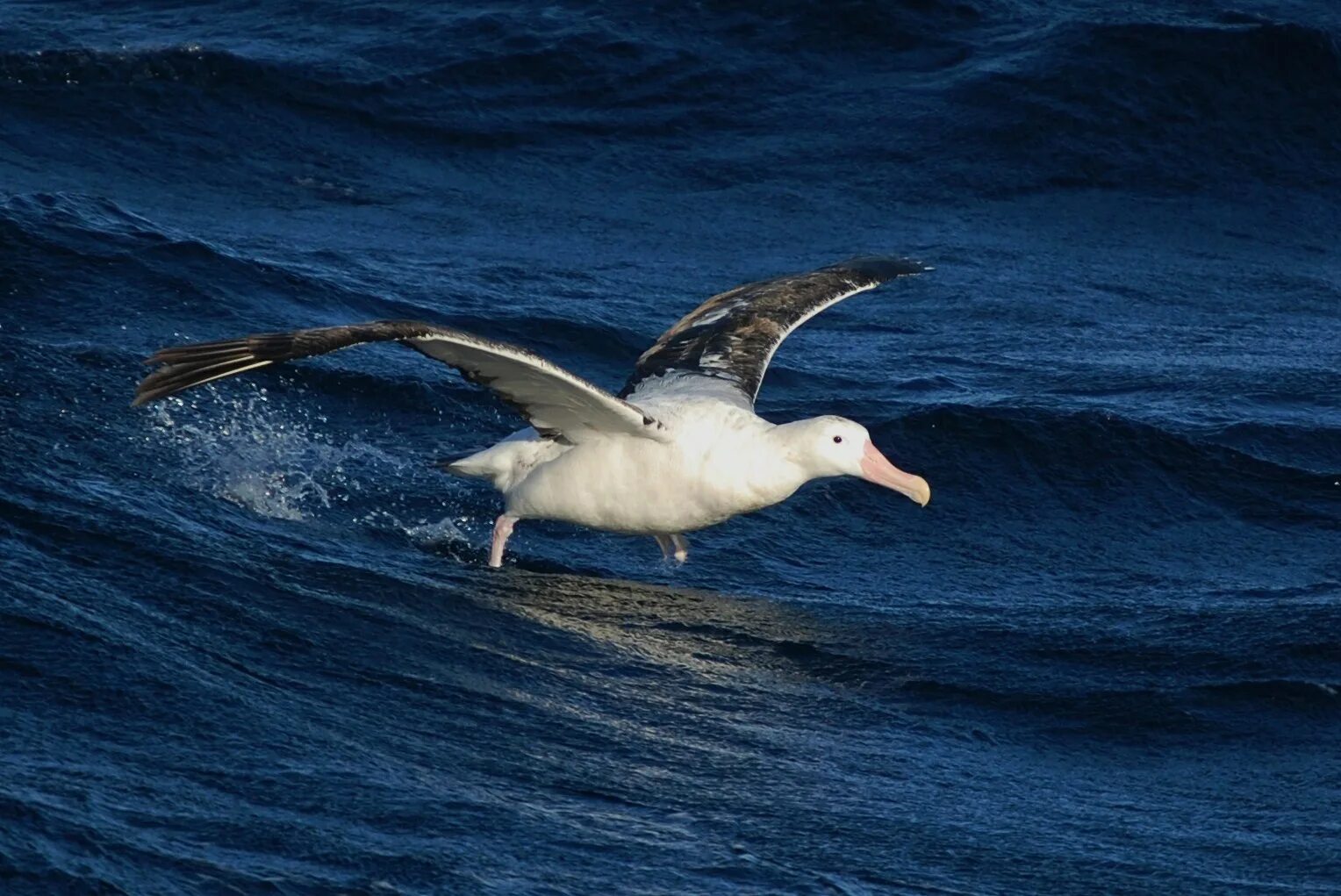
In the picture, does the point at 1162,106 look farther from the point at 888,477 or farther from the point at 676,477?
the point at 676,477

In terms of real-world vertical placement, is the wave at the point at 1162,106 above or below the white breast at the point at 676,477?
above

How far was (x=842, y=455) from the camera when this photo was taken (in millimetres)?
10109

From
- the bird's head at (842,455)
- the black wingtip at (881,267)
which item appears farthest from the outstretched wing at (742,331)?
the bird's head at (842,455)

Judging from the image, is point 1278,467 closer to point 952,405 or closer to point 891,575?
point 952,405

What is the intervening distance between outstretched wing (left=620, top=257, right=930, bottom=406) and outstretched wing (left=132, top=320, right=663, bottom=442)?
1.07 metres

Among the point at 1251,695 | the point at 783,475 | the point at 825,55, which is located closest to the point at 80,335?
the point at 783,475

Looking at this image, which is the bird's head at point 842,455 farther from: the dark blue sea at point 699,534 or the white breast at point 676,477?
the dark blue sea at point 699,534

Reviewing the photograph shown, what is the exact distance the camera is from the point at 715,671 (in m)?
9.09

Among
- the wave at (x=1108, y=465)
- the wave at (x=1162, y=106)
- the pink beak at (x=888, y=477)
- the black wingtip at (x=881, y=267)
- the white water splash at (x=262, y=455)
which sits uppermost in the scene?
the wave at (x=1162, y=106)

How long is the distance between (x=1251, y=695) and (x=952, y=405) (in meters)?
4.18

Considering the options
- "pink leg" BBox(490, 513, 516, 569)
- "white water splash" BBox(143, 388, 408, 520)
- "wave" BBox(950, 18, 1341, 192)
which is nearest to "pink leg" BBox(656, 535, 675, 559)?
"pink leg" BBox(490, 513, 516, 569)

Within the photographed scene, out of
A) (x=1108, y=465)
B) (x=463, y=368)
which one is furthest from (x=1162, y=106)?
(x=463, y=368)

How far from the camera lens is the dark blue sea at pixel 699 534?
734 cm

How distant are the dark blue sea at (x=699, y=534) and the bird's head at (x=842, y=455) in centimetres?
65
